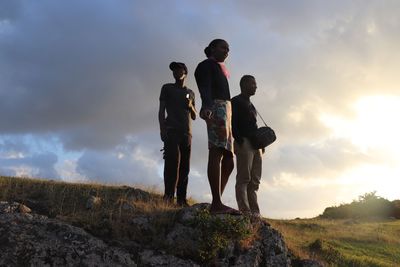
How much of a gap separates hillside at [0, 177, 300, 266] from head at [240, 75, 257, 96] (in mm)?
2609

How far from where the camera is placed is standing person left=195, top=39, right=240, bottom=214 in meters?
7.20

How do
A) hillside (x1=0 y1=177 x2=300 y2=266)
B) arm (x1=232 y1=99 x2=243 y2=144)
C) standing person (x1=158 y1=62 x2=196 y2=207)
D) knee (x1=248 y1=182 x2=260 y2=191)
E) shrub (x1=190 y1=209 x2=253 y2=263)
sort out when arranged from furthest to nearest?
standing person (x1=158 y1=62 x2=196 y2=207) → knee (x1=248 y1=182 x2=260 y2=191) → arm (x1=232 y1=99 x2=243 y2=144) → shrub (x1=190 y1=209 x2=253 y2=263) → hillside (x1=0 y1=177 x2=300 y2=266)

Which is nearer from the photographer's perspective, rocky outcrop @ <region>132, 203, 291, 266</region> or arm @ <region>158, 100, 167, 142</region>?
rocky outcrop @ <region>132, 203, 291, 266</region>

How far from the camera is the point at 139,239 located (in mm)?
A: 6613

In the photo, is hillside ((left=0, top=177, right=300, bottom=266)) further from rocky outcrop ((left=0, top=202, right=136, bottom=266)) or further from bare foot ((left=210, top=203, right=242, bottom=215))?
bare foot ((left=210, top=203, right=242, bottom=215))

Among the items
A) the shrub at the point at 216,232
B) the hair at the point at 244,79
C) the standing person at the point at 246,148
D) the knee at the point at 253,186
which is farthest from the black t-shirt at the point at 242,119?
the shrub at the point at 216,232

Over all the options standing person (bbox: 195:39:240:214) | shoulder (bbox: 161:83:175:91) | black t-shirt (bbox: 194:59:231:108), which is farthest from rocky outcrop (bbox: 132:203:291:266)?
shoulder (bbox: 161:83:175:91)

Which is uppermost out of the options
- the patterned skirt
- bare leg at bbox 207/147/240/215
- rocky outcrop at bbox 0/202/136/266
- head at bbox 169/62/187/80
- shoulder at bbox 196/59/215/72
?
head at bbox 169/62/187/80

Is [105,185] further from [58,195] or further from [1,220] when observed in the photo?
[1,220]

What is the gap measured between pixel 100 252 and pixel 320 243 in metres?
6.90

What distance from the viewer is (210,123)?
7238 millimetres

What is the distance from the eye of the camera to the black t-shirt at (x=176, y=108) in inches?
373

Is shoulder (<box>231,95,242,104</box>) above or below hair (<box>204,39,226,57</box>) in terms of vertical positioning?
below

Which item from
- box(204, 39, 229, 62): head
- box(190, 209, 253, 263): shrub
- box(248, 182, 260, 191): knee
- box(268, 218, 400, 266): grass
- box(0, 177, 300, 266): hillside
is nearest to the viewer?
box(0, 177, 300, 266): hillside
